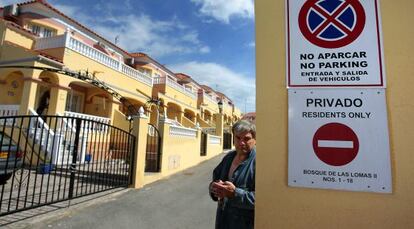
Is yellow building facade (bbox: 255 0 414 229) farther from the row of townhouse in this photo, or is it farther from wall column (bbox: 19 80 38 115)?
wall column (bbox: 19 80 38 115)

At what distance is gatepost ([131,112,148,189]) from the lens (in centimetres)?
758

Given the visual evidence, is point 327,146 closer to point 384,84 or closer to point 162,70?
point 384,84

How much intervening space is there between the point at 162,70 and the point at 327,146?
25.5 meters

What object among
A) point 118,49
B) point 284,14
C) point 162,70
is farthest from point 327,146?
point 162,70

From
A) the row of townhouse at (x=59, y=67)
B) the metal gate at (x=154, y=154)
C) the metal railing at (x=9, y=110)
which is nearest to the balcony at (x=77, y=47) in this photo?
the row of townhouse at (x=59, y=67)

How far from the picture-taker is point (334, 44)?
140cm

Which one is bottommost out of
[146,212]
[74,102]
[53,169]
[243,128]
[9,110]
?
[146,212]

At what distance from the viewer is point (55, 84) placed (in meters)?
11.0

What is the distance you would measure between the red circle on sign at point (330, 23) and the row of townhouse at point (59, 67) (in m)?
8.78

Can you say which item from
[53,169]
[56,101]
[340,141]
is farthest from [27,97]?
[340,141]

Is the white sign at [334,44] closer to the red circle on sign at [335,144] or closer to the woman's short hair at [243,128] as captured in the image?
the red circle on sign at [335,144]

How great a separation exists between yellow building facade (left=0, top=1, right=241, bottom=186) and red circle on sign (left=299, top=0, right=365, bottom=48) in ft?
24.1

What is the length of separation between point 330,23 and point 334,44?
0.44ft

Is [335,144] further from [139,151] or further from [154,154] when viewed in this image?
[154,154]
